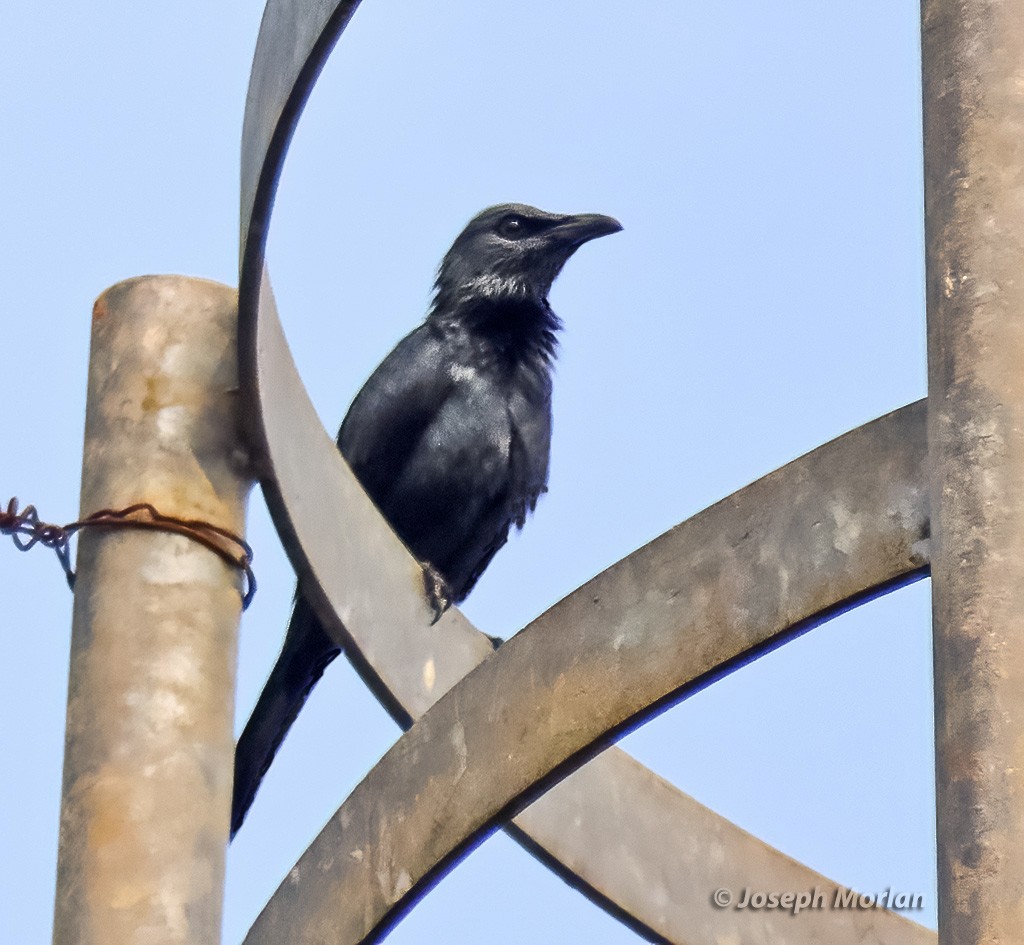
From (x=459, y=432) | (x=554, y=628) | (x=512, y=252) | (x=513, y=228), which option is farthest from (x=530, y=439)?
(x=554, y=628)

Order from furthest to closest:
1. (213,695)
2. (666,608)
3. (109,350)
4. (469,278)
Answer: (469,278), (109,350), (213,695), (666,608)

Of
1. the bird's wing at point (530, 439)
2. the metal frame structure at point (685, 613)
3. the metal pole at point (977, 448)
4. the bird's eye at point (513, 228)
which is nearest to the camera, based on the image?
the metal pole at point (977, 448)

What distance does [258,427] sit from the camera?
3.59 m

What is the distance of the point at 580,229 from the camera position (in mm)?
6789

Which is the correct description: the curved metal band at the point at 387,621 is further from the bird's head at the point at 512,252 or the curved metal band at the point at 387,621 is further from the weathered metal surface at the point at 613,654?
the bird's head at the point at 512,252

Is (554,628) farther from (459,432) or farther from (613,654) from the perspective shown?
(459,432)

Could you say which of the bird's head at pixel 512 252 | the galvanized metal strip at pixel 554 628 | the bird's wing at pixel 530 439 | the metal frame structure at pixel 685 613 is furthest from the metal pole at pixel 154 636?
the bird's head at pixel 512 252

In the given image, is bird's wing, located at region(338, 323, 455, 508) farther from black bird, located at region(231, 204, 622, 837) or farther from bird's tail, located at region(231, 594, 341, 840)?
bird's tail, located at region(231, 594, 341, 840)

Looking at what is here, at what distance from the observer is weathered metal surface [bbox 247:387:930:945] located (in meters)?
2.58

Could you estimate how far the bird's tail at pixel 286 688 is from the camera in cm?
521

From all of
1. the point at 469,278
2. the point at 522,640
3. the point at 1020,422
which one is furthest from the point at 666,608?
the point at 469,278

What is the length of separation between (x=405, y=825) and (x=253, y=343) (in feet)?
2.80

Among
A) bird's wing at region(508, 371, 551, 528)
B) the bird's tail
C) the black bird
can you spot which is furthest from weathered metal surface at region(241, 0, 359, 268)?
bird's wing at region(508, 371, 551, 528)

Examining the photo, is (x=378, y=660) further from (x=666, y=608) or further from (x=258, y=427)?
(x=666, y=608)
